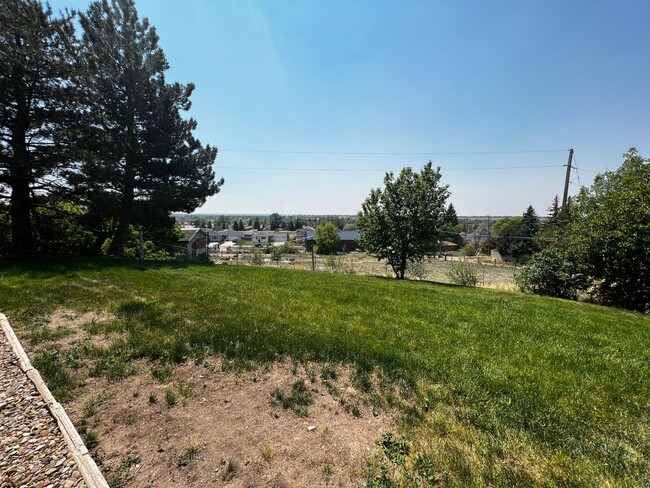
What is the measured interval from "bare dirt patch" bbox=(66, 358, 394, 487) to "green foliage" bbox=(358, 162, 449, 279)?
1186cm

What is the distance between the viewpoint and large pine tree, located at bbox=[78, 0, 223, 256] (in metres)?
11.0

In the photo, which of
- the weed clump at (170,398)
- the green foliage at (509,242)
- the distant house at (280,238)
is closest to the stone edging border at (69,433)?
the weed clump at (170,398)

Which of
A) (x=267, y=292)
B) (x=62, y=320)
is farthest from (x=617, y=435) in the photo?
(x=62, y=320)

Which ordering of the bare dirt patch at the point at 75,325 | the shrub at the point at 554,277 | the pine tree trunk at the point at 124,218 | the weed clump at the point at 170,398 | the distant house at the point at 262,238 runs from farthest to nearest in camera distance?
the distant house at the point at 262,238 → the pine tree trunk at the point at 124,218 → the shrub at the point at 554,277 → the bare dirt patch at the point at 75,325 → the weed clump at the point at 170,398

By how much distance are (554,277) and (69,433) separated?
14201 millimetres

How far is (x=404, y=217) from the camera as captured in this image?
14.3 metres

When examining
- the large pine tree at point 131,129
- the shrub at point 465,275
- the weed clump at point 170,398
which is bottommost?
the shrub at point 465,275

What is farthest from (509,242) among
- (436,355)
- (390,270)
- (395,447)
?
(395,447)

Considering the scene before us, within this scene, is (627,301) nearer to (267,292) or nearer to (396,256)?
(396,256)

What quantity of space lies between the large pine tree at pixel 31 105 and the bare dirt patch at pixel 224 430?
461 inches

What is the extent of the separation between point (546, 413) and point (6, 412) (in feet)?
15.9

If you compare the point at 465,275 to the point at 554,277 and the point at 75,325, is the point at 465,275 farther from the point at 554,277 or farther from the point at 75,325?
the point at 75,325

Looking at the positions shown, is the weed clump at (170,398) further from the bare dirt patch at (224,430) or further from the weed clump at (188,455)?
the weed clump at (188,455)

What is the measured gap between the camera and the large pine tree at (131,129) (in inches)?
431
